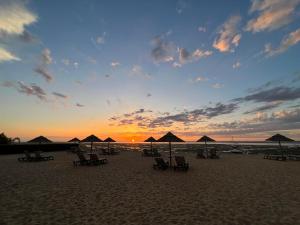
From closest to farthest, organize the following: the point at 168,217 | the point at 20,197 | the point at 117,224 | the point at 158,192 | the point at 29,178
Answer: the point at 117,224 → the point at 168,217 → the point at 20,197 → the point at 158,192 → the point at 29,178

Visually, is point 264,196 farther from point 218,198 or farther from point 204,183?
point 204,183

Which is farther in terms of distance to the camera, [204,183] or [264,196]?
[204,183]

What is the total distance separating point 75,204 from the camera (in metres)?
6.70

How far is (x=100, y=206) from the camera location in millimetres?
6543

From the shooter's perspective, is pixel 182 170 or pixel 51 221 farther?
pixel 182 170

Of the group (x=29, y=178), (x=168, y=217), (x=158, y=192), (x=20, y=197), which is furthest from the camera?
(x=29, y=178)

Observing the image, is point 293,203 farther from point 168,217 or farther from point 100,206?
point 100,206

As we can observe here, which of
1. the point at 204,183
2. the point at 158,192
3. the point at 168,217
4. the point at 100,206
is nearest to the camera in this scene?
the point at 168,217

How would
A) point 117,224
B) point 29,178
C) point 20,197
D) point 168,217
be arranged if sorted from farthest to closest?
point 29,178 → point 20,197 → point 168,217 → point 117,224

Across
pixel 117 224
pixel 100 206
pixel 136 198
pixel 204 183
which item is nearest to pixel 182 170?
pixel 204 183

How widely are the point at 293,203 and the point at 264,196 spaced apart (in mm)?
946

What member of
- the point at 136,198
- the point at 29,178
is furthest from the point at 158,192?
the point at 29,178

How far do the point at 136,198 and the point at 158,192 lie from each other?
3.70ft

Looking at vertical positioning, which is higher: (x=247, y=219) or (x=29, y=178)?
(x=29, y=178)
